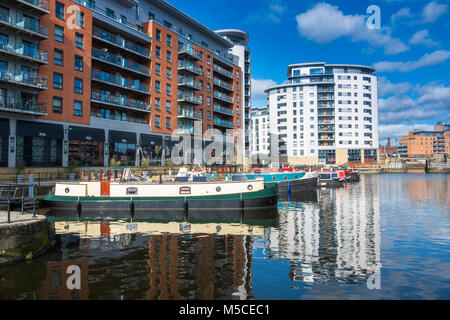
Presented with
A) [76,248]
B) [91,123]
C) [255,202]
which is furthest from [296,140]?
[76,248]

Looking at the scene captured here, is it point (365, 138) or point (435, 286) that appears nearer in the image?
point (435, 286)

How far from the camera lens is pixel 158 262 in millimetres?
11461

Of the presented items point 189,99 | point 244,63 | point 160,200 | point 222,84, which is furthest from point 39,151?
point 244,63

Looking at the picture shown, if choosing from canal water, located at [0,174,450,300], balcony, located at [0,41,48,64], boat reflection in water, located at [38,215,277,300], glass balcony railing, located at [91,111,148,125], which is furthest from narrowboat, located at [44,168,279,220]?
glass balcony railing, located at [91,111,148,125]

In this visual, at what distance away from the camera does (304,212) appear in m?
24.6

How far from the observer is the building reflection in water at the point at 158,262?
893 cm

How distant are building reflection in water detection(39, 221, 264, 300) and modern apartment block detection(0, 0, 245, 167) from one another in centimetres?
2062

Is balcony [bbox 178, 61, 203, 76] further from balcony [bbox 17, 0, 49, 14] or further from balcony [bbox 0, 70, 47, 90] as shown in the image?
balcony [bbox 0, 70, 47, 90]

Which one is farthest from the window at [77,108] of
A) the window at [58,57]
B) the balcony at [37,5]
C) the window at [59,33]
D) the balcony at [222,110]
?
the balcony at [222,110]

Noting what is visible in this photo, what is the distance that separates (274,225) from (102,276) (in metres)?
11.7

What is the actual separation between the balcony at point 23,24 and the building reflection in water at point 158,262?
24796 mm

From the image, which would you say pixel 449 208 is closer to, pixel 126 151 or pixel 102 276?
pixel 102 276

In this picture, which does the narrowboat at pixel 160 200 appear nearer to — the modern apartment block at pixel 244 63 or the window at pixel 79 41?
the window at pixel 79 41
